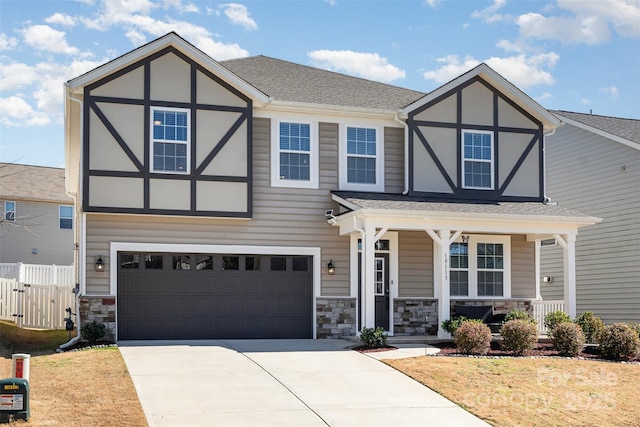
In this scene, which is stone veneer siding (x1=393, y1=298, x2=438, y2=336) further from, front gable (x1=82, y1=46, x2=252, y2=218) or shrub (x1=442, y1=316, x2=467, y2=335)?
front gable (x1=82, y1=46, x2=252, y2=218)

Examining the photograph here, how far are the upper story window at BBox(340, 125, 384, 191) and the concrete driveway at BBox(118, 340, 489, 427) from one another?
15.8 feet

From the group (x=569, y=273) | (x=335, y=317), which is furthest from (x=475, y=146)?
(x=335, y=317)

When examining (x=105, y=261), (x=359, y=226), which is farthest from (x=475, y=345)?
(x=105, y=261)

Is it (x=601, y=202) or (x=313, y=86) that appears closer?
(x=313, y=86)

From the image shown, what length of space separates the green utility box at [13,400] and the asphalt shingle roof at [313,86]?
10335 millimetres

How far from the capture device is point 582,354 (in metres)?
16.7

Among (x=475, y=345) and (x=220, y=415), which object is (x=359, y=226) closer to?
(x=475, y=345)

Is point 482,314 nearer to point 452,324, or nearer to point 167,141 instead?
point 452,324

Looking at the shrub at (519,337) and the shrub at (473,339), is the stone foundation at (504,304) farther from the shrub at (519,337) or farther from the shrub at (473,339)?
the shrub at (473,339)

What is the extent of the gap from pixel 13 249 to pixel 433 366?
24223 millimetres

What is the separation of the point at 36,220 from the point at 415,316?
20.6 meters

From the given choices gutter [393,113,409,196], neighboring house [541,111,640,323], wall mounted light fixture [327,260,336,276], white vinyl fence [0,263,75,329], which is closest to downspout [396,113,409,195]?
gutter [393,113,409,196]

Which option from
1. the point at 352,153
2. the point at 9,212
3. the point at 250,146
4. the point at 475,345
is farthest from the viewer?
the point at 9,212

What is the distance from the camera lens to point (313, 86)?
2058 centimetres
